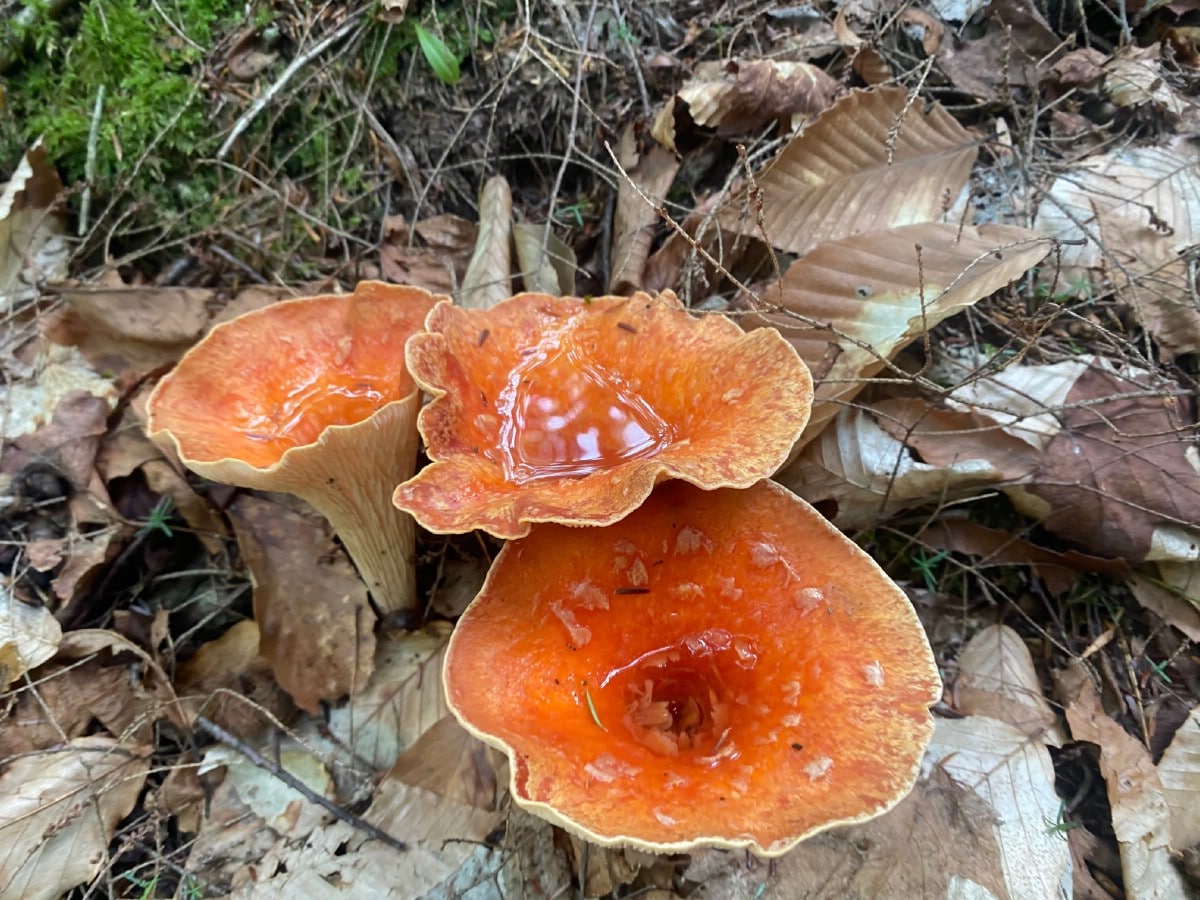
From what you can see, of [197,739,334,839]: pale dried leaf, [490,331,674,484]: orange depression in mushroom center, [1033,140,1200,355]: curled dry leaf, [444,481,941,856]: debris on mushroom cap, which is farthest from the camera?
[1033,140,1200,355]: curled dry leaf

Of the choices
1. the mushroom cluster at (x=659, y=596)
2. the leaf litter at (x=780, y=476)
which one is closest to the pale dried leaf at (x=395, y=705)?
the leaf litter at (x=780, y=476)

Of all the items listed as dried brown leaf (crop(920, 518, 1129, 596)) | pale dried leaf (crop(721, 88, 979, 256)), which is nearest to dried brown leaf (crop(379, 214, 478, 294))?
pale dried leaf (crop(721, 88, 979, 256))

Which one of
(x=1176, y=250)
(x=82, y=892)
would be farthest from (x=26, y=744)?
(x=1176, y=250)

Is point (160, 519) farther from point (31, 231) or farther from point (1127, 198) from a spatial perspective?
point (1127, 198)

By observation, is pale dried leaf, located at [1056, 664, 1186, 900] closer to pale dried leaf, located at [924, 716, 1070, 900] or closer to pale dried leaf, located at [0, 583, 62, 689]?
pale dried leaf, located at [924, 716, 1070, 900]

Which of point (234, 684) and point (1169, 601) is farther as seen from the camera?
point (234, 684)

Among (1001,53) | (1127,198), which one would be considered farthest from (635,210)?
(1127,198)
